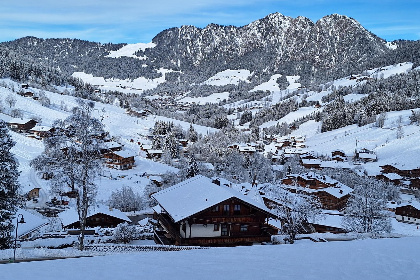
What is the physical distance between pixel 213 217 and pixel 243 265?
10867 millimetres

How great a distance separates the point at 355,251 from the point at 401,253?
1.27 meters

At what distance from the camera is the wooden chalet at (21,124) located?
81.9 m

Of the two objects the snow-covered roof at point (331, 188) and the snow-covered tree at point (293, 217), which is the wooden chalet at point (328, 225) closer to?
the snow-covered tree at point (293, 217)

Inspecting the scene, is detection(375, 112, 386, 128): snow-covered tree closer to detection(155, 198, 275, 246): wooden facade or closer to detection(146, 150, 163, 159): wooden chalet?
detection(146, 150, 163, 159): wooden chalet

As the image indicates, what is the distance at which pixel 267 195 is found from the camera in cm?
4969

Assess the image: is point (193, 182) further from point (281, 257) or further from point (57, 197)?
point (57, 197)

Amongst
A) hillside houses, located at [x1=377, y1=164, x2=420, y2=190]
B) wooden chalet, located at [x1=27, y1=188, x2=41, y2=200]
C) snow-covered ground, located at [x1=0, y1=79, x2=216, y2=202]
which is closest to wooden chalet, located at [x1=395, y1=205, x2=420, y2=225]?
hillside houses, located at [x1=377, y1=164, x2=420, y2=190]

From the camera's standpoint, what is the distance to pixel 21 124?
82500 millimetres

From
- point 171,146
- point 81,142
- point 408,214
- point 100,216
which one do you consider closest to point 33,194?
point 100,216

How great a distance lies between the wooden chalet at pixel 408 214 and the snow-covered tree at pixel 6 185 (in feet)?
152

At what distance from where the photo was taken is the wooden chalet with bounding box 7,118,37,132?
81.9 meters

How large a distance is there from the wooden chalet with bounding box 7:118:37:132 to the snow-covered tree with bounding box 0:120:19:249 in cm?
7185

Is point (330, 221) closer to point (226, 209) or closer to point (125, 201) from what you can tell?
point (226, 209)

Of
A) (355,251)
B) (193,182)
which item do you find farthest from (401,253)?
(193,182)
